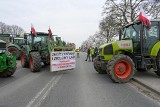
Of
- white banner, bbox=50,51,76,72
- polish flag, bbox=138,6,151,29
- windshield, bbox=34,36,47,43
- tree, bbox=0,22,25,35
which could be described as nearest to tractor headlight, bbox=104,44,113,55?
polish flag, bbox=138,6,151,29

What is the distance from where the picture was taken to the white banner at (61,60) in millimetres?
12813

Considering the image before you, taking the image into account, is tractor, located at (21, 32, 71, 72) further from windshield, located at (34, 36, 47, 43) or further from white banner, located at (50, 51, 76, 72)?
white banner, located at (50, 51, 76, 72)

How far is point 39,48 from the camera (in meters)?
15.6

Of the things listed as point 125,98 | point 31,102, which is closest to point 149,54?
point 125,98

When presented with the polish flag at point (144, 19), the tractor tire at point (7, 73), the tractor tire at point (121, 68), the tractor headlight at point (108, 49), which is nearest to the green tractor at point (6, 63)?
the tractor tire at point (7, 73)

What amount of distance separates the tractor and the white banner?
1.71ft

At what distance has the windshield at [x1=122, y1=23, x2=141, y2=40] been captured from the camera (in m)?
11.2

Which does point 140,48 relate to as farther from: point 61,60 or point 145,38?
point 61,60

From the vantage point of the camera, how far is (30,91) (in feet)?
27.4

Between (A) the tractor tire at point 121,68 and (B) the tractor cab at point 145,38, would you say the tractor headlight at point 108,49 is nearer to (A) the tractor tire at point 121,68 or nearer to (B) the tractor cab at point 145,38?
(A) the tractor tire at point 121,68

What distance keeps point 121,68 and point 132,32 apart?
2.32 metres

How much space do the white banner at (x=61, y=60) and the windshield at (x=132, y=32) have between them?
11.1ft

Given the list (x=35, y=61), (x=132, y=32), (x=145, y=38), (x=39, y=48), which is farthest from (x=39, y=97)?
(x=39, y=48)

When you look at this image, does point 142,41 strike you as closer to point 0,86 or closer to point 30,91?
point 30,91
